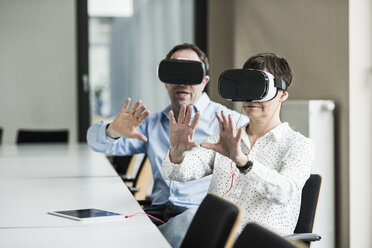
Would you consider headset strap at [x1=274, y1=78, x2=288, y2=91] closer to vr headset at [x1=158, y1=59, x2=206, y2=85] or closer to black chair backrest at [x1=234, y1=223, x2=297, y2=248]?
vr headset at [x1=158, y1=59, x2=206, y2=85]

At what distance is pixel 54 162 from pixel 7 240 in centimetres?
221

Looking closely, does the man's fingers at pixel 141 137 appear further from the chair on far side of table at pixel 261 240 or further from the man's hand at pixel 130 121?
the chair on far side of table at pixel 261 240

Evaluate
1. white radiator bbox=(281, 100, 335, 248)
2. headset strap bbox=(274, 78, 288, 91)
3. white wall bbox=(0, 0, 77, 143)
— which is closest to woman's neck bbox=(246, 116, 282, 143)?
headset strap bbox=(274, 78, 288, 91)

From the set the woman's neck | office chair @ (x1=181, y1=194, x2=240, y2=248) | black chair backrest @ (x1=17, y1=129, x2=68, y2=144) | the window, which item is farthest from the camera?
the window

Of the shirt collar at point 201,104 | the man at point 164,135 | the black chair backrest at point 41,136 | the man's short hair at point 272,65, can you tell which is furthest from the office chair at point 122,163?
the man's short hair at point 272,65

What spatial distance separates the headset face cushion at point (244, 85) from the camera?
2.03 meters

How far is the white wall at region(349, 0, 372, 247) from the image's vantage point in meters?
3.47

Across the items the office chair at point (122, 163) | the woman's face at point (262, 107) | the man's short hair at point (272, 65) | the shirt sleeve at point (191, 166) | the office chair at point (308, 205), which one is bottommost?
the office chair at point (122, 163)

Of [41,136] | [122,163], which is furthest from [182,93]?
[41,136]

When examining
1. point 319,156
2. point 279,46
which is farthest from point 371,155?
point 279,46

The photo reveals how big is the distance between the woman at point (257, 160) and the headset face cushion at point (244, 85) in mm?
88

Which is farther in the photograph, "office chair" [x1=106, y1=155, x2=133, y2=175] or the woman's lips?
"office chair" [x1=106, y1=155, x2=133, y2=175]

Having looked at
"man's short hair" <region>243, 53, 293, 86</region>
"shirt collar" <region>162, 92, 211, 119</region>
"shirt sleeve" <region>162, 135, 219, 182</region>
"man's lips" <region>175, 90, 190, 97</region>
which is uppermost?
"man's short hair" <region>243, 53, 293, 86</region>

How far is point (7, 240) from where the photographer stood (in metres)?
1.60
